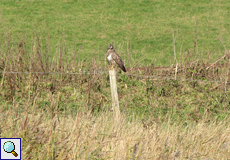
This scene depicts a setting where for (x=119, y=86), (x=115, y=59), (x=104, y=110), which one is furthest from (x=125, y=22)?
(x=104, y=110)

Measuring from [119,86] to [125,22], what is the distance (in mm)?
7868

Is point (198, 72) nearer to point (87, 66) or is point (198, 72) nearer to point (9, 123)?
point (87, 66)

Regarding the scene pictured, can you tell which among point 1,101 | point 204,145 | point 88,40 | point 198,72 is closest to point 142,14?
point 88,40

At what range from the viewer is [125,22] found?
15.4 m

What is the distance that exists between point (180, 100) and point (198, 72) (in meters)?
1.17

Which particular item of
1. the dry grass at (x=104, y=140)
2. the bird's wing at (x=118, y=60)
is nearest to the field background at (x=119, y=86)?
the dry grass at (x=104, y=140)

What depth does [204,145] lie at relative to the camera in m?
4.68

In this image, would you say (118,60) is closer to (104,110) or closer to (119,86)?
(119,86)

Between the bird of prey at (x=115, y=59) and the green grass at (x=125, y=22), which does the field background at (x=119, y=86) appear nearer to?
the green grass at (x=125, y=22)

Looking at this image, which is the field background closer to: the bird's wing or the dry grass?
the dry grass

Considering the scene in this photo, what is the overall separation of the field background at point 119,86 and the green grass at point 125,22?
0.05m

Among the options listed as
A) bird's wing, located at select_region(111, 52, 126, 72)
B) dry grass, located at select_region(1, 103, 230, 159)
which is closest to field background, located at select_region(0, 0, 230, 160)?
dry grass, located at select_region(1, 103, 230, 159)

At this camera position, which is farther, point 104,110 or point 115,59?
point 115,59

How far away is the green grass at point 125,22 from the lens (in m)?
12.9
